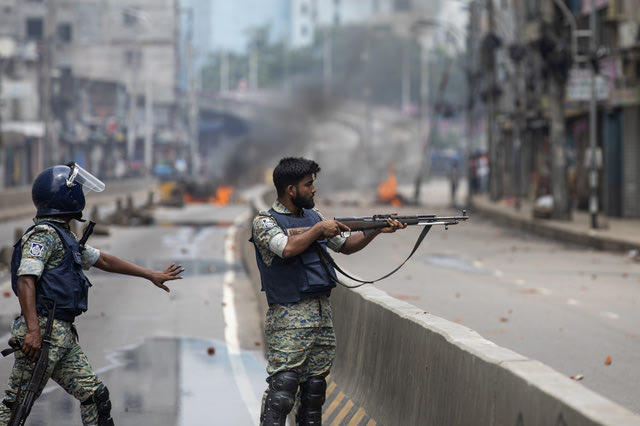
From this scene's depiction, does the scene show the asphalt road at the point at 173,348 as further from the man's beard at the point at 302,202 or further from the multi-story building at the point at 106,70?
the multi-story building at the point at 106,70

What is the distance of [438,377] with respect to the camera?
636 cm

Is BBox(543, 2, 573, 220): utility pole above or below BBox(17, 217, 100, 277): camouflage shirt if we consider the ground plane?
above

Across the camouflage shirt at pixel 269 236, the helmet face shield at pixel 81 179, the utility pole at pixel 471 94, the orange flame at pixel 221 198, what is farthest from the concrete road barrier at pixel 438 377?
the orange flame at pixel 221 198

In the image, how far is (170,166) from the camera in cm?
10212

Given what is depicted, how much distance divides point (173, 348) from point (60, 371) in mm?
6368

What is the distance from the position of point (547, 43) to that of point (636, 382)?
25.0m

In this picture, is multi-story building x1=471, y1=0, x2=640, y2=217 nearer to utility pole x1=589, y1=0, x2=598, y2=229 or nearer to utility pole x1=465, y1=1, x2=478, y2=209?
utility pole x1=589, y1=0, x2=598, y2=229

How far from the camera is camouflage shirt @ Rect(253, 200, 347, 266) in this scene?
6508 mm

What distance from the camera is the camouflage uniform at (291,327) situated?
6.61 m

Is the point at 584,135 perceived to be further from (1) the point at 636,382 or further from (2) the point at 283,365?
(2) the point at 283,365

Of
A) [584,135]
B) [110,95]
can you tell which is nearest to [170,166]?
[110,95]

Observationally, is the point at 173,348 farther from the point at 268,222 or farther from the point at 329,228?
the point at 329,228

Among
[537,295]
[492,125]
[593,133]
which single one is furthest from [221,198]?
[537,295]

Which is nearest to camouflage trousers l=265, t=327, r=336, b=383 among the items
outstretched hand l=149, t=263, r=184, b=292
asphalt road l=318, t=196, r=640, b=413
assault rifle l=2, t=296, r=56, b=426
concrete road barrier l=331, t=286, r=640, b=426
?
concrete road barrier l=331, t=286, r=640, b=426
